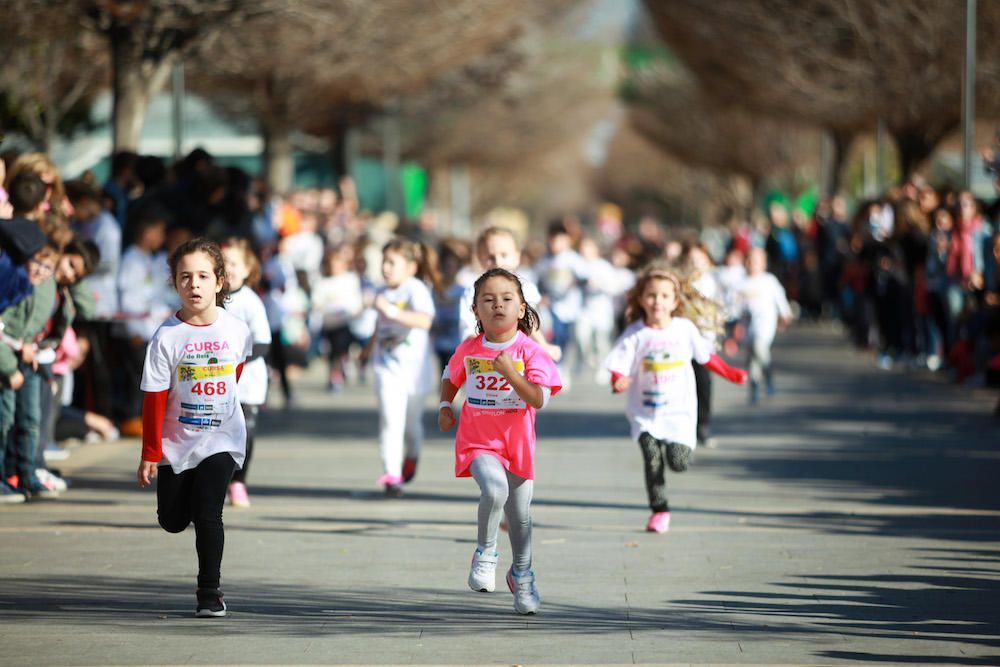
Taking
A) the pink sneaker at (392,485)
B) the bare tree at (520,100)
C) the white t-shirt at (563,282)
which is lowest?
the pink sneaker at (392,485)

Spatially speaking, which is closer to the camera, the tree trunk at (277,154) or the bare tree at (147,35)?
the bare tree at (147,35)

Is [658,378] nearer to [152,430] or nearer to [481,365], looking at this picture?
[481,365]

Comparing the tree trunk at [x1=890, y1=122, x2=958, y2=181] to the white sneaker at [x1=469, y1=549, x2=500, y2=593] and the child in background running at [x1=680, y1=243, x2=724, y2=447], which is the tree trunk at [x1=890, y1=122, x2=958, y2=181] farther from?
the white sneaker at [x1=469, y1=549, x2=500, y2=593]

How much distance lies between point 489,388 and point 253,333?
107 inches

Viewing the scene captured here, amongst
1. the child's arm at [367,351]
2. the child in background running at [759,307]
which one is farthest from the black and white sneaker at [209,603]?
the child in background running at [759,307]

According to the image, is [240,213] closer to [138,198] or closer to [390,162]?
[138,198]

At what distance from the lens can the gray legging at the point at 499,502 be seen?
781 centimetres

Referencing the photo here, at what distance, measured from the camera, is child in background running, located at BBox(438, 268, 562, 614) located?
7.79 metres

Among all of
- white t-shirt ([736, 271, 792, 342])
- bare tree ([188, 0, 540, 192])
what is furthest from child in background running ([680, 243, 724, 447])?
bare tree ([188, 0, 540, 192])

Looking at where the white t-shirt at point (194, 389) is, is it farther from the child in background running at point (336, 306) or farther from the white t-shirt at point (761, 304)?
the child in background running at point (336, 306)

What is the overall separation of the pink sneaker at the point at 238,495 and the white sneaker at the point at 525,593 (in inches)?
143

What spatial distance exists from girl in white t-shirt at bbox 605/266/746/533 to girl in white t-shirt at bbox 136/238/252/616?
2.76 m

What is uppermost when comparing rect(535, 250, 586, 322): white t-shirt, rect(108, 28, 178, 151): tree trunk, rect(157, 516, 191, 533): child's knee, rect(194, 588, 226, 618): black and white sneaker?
rect(108, 28, 178, 151): tree trunk

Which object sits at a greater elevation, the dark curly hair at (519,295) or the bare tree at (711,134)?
the bare tree at (711,134)
